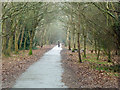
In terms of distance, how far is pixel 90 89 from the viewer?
32.2 ft

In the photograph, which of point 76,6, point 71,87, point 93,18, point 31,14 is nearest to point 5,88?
point 71,87

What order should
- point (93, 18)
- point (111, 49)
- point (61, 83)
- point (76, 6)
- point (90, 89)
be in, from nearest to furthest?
1. point (90, 89)
2. point (61, 83)
3. point (111, 49)
4. point (93, 18)
5. point (76, 6)

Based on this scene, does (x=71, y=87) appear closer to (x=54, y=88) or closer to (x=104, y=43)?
(x=54, y=88)

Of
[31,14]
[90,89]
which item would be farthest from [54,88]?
[31,14]

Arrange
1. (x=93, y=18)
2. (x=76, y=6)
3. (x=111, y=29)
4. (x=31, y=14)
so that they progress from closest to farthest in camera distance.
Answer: (x=111, y=29)
(x=93, y=18)
(x=76, y=6)
(x=31, y=14)

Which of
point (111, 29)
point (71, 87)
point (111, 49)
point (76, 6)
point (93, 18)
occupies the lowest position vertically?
point (71, 87)

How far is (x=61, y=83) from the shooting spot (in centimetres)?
1136

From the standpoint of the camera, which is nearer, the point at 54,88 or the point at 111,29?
the point at 54,88

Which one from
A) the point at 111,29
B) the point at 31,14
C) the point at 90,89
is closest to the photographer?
the point at 90,89

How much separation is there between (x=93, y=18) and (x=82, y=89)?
7.85m

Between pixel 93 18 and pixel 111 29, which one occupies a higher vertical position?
pixel 93 18

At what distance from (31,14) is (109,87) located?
23.7 metres

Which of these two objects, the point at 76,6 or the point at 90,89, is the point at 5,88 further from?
the point at 76,6

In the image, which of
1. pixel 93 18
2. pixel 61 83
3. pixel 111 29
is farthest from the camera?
pixel 93 18
